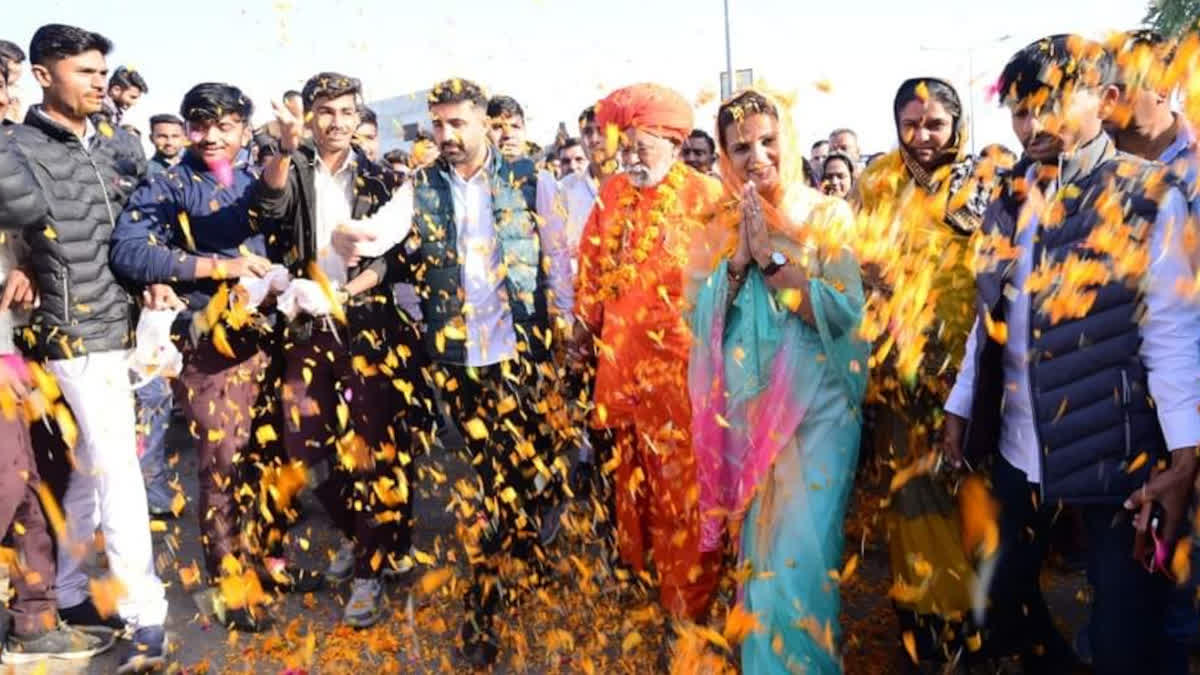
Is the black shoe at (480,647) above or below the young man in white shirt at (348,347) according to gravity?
below

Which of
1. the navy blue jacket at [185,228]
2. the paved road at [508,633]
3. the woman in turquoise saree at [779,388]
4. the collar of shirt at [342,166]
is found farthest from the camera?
the collar of shirt at [342,166]

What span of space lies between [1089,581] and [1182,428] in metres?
0.67

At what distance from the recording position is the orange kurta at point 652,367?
407 cm

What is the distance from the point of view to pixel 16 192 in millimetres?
3861

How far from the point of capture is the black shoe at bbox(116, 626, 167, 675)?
396 centimetres

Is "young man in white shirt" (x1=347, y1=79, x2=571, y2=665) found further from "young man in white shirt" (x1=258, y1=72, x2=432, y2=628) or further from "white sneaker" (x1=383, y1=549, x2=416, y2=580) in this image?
"white sneaker" (x1=383, y1=549, x2=416, y2=580)

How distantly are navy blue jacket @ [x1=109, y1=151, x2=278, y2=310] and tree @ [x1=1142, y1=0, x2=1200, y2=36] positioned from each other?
66.8 feet

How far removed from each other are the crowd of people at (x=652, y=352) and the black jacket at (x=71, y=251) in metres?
0.01

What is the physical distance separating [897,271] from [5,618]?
448 centimetres

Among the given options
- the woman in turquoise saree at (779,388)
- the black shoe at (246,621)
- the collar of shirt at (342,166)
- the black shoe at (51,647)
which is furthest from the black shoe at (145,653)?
the woman in turquoise saree at (779,388)

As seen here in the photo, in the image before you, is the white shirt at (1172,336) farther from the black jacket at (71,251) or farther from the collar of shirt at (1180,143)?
the black jacket at (71,251)

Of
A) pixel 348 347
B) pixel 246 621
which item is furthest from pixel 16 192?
pixel 246 621

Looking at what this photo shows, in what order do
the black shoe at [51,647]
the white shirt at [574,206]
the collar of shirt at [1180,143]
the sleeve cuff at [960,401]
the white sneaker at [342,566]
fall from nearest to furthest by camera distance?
the sleeve cuff at [960,401], the collar of shirt at [1180,143], the black shoe at [51,647], the white sneaker at [342,566], the white shirt at [574,206]

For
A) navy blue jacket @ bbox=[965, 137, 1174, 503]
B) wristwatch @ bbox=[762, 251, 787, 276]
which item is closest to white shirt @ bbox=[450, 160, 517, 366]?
wristwatch @ bbox=[762, 251, 787, 276]
